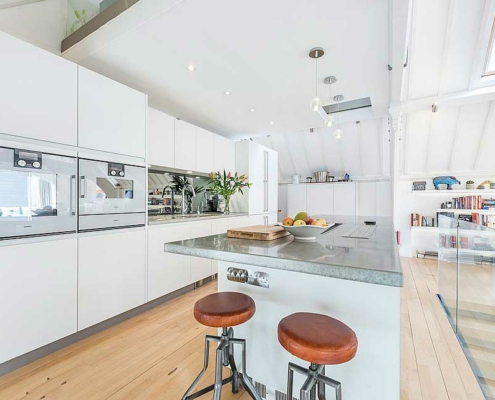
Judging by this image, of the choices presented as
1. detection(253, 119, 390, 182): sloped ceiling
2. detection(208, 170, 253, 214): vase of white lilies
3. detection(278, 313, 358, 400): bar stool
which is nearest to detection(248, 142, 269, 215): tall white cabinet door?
detection(208, 170, 253, 214): vase of white lilies

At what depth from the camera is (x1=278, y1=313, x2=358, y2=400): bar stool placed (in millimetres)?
892

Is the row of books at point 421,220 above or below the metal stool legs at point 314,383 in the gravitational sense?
above

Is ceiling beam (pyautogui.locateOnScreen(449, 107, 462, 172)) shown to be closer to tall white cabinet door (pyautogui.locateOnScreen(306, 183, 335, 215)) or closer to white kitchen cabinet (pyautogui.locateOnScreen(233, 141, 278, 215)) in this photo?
tall white cabinet door (pyautogui.locateOnScreen(306, 183, 335, 215))

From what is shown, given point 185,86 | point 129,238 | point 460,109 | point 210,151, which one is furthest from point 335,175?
point 129,238

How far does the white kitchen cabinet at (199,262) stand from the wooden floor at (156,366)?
0.73 meters

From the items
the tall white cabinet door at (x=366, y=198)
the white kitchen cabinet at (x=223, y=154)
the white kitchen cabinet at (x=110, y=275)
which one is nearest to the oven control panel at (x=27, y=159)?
the white kitchen cabinet at (x=110, y=275)

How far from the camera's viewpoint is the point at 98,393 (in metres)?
1.52

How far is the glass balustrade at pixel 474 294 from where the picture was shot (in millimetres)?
1793

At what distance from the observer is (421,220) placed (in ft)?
17.5

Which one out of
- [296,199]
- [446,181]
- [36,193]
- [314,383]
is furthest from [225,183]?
[446,181]

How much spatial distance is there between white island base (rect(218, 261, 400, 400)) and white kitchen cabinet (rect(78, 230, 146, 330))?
1.45 meters

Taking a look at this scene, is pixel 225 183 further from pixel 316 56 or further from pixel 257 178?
pixel 316 56

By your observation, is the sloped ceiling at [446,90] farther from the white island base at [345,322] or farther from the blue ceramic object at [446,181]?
the white island base at [345,322]

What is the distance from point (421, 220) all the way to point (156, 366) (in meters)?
5.80
